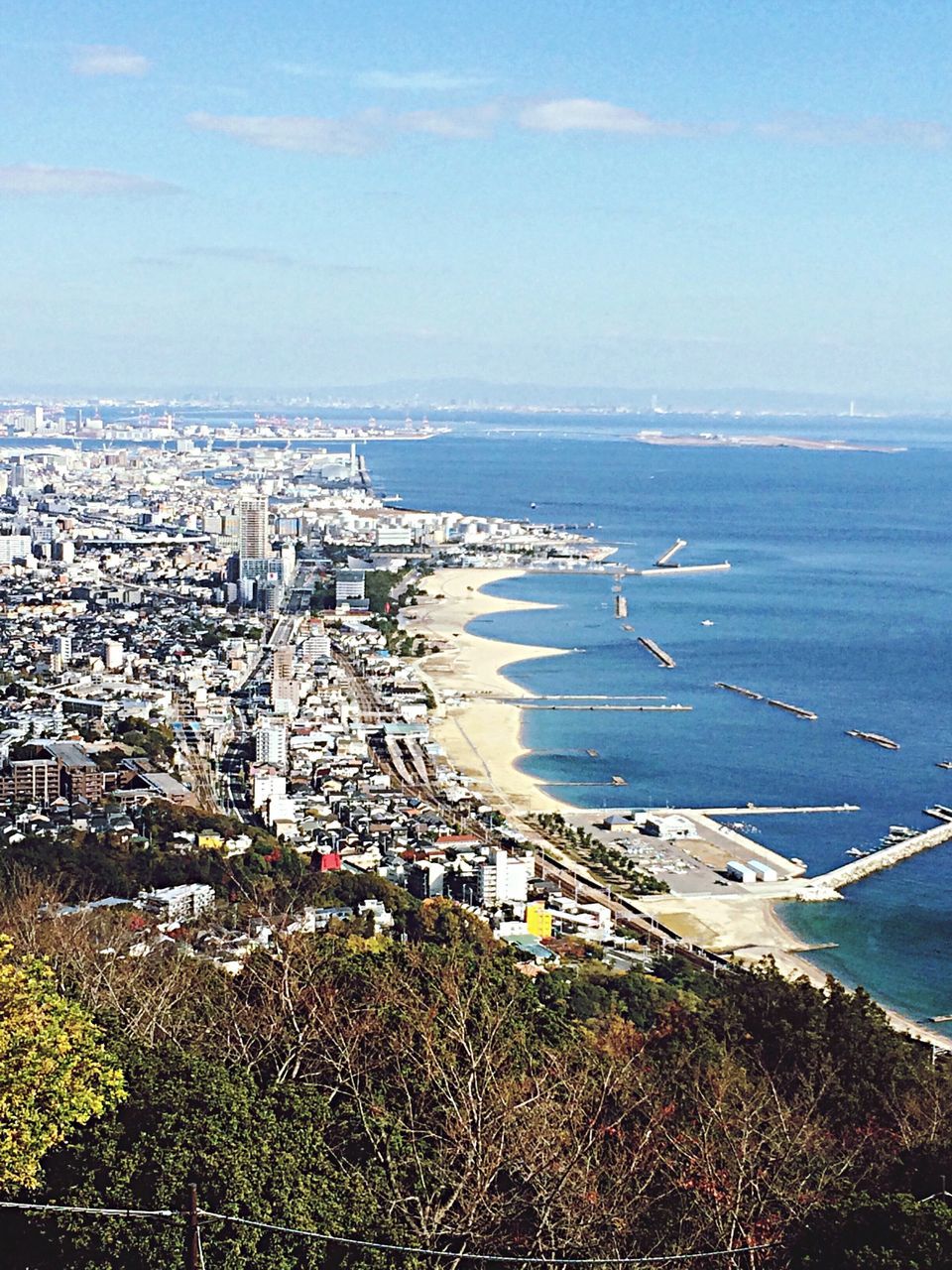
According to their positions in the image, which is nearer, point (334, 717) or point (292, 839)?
point (292, 839)

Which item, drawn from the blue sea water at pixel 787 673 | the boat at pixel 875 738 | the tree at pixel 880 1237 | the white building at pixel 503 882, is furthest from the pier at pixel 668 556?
the tree at pixel 880 1237

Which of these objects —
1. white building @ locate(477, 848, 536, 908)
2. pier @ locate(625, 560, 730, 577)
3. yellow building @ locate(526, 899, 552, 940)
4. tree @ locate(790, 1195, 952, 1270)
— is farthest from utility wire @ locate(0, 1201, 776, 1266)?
pier @ locate(625, 560, 730, 577)

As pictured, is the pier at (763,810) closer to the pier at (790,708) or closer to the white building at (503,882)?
the white building at (503,882)

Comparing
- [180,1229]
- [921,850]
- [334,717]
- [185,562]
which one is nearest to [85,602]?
[185,562]

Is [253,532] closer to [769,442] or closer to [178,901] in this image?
[178,901]

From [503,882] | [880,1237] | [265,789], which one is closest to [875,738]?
[265,789]

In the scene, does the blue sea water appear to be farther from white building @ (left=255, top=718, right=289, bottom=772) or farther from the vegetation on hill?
the vegetation on hill

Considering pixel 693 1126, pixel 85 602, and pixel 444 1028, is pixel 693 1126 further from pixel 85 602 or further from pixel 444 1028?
pixel 85 602
